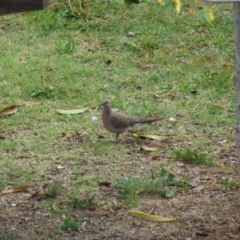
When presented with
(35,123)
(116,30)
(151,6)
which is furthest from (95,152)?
(151,6)

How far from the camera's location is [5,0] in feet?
13.9

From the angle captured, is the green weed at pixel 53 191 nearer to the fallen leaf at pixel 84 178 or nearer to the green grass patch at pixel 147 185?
the fallen leaf at pixel 84 178

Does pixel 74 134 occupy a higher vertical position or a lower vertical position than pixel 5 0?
lower

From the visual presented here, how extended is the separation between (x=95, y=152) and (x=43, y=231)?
161 cm

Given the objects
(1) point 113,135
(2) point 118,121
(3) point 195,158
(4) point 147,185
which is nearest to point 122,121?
(2) point 118,121

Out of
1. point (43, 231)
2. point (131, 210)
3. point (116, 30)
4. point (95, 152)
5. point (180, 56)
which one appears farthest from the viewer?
point (116, 30)

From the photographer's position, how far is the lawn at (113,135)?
5227mm

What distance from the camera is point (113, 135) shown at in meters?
6.98

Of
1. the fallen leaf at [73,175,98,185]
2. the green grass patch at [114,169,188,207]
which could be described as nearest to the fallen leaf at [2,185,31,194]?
the fallen leaf at [73,175,98,185]

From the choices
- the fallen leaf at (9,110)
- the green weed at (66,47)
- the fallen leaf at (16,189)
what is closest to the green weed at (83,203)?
the fallen leaf at (16,189)

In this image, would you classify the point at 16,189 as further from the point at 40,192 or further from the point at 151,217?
the point at 151,217

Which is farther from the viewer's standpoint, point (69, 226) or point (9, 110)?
point (9, 110)

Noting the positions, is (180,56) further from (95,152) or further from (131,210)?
(131,210)

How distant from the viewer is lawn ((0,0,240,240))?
17.1 feet
